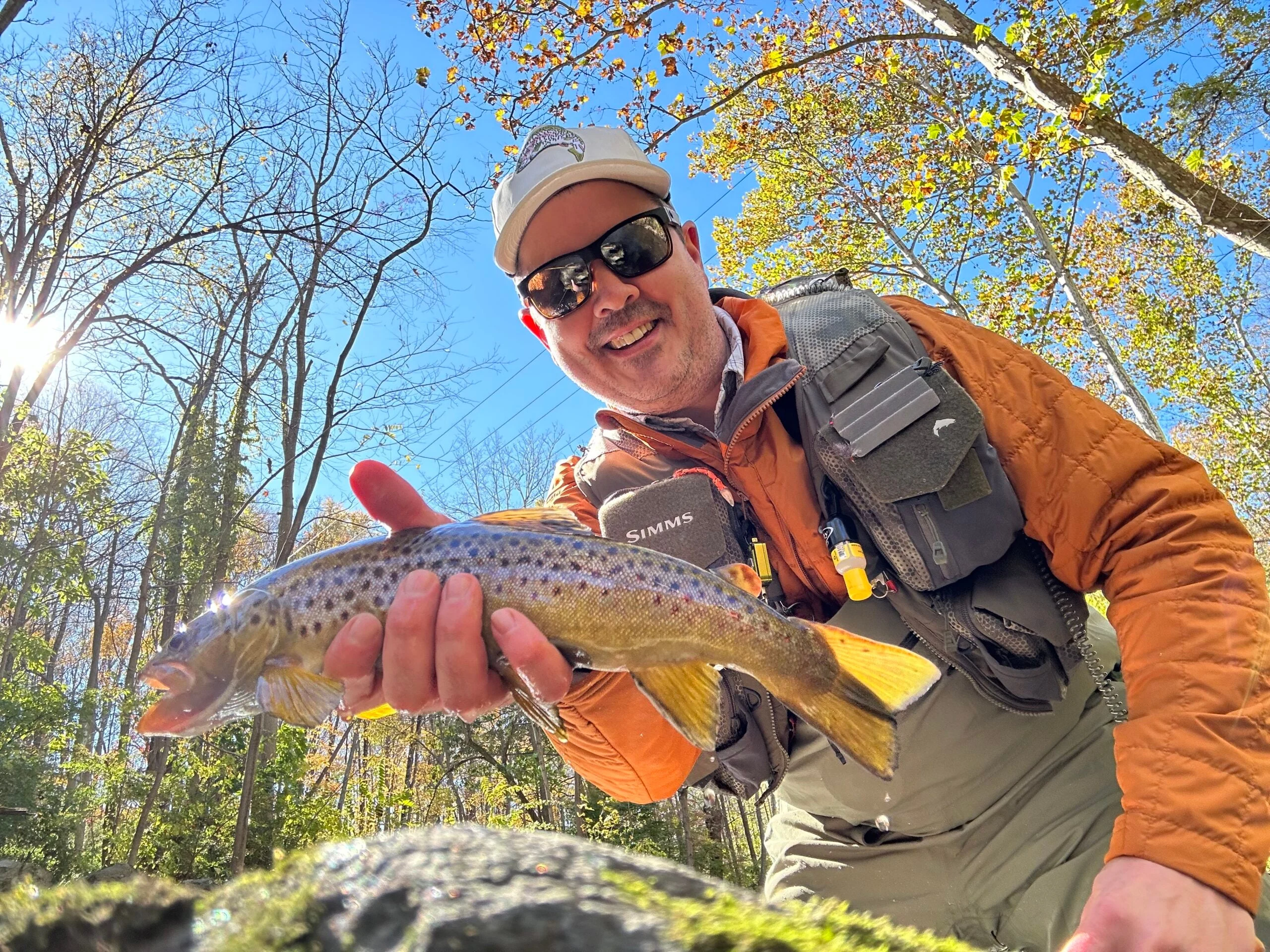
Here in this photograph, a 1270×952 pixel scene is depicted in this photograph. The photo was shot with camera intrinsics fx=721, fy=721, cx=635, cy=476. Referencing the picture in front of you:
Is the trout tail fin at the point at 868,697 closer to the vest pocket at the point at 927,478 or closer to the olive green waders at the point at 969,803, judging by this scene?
the vest pocket at the point at 927,478

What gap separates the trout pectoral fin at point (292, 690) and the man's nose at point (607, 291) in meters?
2.06

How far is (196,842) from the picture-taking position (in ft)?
48.2

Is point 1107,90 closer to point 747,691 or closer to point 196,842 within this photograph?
point 747,691

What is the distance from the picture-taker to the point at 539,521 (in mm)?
2566

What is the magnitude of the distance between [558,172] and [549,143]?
0.38 m

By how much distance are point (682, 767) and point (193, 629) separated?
6.90ft

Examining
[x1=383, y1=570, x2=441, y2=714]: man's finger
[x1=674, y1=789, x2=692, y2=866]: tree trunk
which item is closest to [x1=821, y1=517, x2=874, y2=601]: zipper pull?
[x1=383, y1=570, x2=441, y2=714]: man's finger

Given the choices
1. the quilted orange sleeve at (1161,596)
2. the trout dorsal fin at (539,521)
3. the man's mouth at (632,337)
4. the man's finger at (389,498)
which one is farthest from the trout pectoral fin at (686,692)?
the man's mouth at (632,337)

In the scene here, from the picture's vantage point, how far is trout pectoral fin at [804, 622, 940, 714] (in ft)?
7.14

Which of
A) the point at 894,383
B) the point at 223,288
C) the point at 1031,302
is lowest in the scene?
the point at 894,383

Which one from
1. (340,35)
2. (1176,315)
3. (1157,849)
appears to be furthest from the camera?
(1176,315)

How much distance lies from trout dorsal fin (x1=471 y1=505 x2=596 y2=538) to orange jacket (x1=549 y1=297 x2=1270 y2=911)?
31.1 inches

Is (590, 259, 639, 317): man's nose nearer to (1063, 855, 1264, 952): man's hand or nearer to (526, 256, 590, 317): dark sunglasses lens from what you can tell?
(526, 256, 590, 317): dark sunglasses lens

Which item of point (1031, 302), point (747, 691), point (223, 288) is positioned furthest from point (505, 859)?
point (1031, 302)
